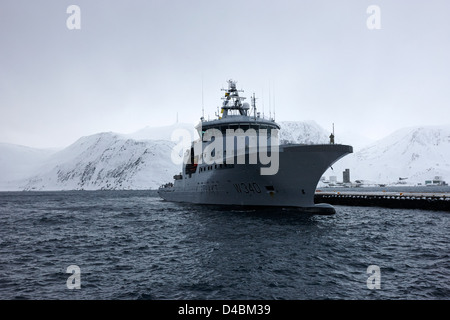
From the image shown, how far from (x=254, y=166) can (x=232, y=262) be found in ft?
51.5

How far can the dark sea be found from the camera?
11.7m

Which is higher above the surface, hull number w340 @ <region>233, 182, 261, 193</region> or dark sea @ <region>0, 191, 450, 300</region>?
hull number w340 @ <region>233, 182, 261, 193</region>

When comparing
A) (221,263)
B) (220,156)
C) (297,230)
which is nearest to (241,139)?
(220,156)

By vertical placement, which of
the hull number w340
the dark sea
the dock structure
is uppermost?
the hull number w340

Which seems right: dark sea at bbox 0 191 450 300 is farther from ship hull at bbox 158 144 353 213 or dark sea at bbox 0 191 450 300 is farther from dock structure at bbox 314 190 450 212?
dock structure at bbox 314 190 450 212

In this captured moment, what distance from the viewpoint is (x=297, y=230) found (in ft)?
76.5

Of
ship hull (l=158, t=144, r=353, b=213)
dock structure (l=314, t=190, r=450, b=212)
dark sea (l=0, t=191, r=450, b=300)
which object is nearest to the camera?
dark sea (l=0, t=191, r=450, b=300)

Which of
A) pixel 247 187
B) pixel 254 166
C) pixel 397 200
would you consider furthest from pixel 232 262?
pixel 397 200

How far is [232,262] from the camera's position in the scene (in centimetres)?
1545

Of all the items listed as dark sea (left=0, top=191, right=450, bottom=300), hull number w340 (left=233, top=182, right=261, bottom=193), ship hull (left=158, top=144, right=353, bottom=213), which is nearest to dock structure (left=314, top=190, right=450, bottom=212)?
dark sea (left=0, top=191, right=450, bottom=300)

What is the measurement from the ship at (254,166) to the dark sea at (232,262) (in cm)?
428

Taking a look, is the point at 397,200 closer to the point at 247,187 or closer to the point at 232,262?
the point at 247,187
